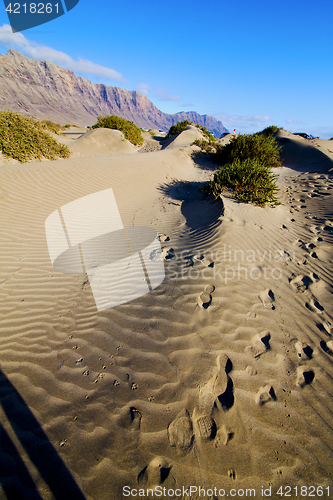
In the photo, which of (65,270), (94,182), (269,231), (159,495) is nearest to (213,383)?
(159,495)

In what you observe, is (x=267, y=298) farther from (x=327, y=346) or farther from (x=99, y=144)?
(x=99, y=144)

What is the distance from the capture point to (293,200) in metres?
6.12

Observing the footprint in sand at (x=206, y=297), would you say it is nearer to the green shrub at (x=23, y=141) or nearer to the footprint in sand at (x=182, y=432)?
the footprint in sand at (x=182, y=432)

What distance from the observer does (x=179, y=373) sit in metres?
1.96

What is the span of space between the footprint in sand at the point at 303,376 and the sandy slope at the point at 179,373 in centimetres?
1

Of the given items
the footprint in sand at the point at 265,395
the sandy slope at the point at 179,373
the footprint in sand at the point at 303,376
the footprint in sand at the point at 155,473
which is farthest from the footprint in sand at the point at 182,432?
the footprint in sand at the point at 303,376

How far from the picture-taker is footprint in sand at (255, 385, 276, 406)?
1.80m

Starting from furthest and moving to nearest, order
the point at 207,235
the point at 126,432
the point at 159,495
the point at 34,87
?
the point at 34,87 → the point at 207,235 → the point at 126,432 → the point at 159,495

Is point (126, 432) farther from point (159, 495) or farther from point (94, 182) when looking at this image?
point (94, 182)

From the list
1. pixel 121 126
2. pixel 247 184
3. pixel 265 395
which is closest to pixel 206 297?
pixel 265 395

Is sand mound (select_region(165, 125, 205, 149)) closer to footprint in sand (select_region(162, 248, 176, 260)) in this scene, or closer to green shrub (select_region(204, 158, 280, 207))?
green shrub (select_region(204, 158, 280, 207))

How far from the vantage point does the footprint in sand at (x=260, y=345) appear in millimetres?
2107

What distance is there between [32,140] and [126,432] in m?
11.7

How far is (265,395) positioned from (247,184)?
5.18 metres
